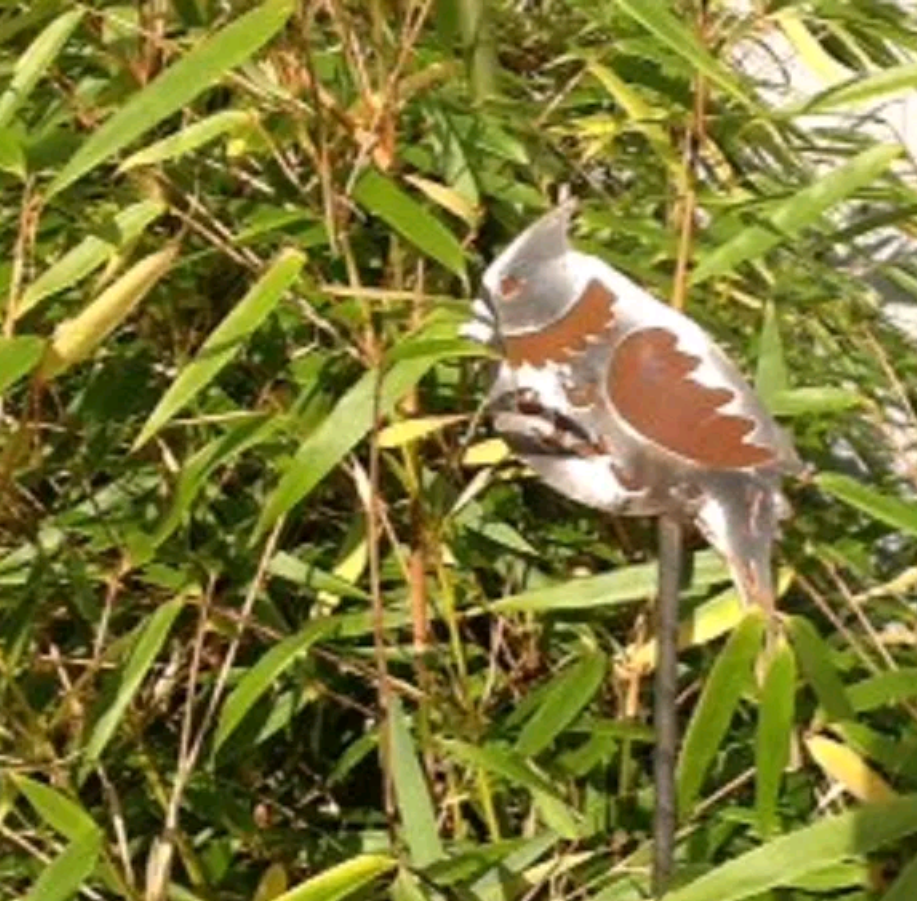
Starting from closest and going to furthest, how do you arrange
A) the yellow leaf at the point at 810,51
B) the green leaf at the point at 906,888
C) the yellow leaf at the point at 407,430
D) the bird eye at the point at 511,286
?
the green leaf at the point at 906,888 < the bird eye at the point at 511,286 < the yellow leaf at the point at 407,430 < the yellow leaf at the point at 810,51

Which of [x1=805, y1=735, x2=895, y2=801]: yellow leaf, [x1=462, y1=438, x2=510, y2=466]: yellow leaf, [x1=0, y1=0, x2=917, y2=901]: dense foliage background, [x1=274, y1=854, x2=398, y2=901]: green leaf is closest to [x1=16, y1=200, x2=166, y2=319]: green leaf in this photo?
[x1=0, y1=0, x2=917, y2=901]: dense foliage background

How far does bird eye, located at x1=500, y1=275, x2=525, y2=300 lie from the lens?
1235mm

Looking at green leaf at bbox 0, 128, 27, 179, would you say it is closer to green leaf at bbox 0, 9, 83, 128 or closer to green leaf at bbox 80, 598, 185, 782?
green leaf at bbox 0, 9, 83, 128

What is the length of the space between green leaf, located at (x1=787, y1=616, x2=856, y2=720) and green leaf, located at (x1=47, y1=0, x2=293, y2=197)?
39 centimetres

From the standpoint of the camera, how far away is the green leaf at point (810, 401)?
1355 millimetres

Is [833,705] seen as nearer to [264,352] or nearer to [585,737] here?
[585,737]

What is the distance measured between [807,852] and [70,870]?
0.38m

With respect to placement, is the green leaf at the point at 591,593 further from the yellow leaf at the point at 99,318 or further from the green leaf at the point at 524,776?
the yellow leaf at the point at 99,318

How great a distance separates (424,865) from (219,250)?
1.16ft

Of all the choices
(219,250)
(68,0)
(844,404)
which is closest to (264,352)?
(219,250)

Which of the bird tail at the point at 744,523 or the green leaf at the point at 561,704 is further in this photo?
the green leaf at the point at 561,704

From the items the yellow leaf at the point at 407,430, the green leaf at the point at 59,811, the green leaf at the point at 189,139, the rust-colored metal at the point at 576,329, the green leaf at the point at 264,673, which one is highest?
the green leaf at the point at 189,139

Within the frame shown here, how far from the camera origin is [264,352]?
1.45m

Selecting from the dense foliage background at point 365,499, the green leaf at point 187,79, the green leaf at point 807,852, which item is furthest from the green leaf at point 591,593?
the green leaf at point 187,79
